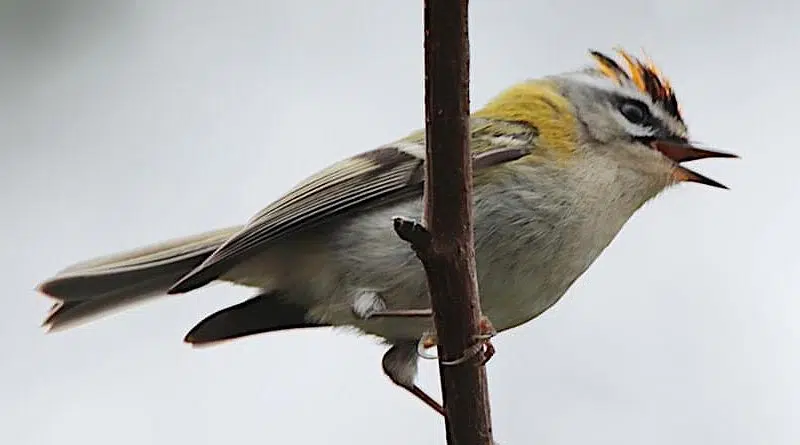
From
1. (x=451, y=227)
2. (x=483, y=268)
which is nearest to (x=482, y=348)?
(x=451, y=227)

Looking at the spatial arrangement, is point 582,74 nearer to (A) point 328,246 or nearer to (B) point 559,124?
(B) point 559,124

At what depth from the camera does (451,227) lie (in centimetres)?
128

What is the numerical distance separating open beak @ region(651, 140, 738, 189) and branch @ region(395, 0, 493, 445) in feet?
3.37

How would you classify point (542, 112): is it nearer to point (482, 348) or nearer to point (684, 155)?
point (684, 155)

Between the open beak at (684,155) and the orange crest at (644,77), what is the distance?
0.09 meters

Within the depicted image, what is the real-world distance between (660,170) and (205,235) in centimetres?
92

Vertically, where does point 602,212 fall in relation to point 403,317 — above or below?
above

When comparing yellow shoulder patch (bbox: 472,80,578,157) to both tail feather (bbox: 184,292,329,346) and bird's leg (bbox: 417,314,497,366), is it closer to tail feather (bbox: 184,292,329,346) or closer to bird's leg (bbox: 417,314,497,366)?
tail feather (bbox: 184,292,329,346)

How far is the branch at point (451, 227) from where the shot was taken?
116cm

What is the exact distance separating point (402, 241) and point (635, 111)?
651mm

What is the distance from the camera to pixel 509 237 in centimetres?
196

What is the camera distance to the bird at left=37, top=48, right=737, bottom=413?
1979 millimetres

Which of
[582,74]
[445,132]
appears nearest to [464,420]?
[445,132]

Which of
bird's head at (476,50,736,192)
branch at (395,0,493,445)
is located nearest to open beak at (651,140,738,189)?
bird's head at (476,50,736,192)
